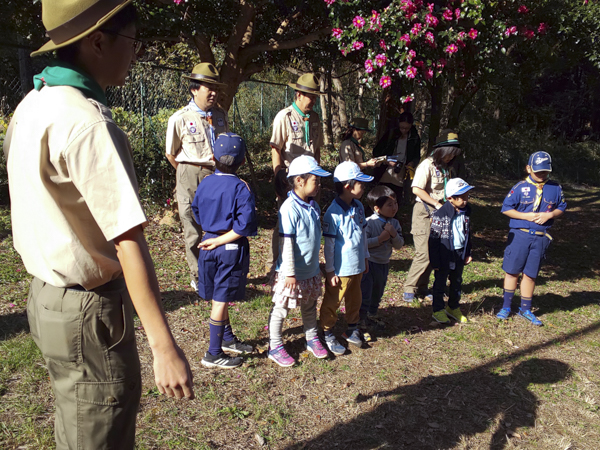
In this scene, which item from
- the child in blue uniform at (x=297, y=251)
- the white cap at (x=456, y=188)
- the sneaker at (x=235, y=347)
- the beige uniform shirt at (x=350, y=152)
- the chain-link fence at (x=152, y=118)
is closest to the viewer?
the child in blue uniform at (x=297, y=251)

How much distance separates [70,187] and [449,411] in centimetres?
315

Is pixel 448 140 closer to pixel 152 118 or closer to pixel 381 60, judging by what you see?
pixel 381 60

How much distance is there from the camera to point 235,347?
4172 mm

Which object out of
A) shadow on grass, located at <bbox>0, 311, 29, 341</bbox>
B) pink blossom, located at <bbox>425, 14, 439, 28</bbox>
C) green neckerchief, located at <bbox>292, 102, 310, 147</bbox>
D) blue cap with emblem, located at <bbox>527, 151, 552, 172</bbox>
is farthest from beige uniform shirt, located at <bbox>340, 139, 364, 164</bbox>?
shadow on grass, located at <bbox>0, 311, 29, 341</bbox>

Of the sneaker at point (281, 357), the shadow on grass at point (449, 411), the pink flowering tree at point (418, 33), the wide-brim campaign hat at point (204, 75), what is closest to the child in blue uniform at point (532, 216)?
the shadow on grass at point (449, 411)

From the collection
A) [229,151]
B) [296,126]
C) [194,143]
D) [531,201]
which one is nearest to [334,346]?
[229,151]

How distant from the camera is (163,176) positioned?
7941mm

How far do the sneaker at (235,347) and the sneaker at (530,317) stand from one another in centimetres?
306

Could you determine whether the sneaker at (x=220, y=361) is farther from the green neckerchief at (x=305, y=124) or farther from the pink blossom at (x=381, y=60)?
the pink blossom at (x=381, y=60)

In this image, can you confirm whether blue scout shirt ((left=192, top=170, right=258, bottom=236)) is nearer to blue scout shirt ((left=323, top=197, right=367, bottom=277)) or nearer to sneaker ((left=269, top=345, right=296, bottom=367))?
blue scout shirt ((left=323, top=197, right=367, bottom=277))

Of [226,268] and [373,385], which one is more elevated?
[226,268]

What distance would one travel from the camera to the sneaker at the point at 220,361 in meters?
3.93

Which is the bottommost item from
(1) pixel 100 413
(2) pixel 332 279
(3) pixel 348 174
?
(2) pixel 332 279

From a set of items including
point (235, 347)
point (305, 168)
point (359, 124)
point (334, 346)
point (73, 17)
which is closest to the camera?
point (73, 17)
